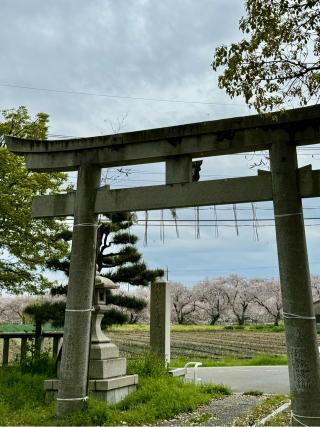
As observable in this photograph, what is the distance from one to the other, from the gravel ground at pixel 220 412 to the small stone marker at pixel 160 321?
116 inches

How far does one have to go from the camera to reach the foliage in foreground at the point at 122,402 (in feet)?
20.2

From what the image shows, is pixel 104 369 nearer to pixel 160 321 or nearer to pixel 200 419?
pixel 200 419

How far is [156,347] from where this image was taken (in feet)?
36.3

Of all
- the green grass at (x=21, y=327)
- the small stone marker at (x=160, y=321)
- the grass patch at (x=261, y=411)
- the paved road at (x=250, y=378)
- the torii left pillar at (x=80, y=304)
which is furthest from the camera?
the green grass at (x=21, y=327)

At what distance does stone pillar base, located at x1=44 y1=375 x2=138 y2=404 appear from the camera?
6.87 metres

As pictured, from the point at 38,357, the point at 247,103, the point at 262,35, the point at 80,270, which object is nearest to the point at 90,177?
the point at 80,270

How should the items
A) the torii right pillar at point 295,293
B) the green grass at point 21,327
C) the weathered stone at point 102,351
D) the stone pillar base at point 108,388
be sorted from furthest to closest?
the green grass at point 21,327
the weathered stone at point 102,351
the stone pillar base at point 108,388
the torii right pillar at point 295,293

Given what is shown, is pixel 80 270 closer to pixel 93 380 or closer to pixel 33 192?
pixel 93 380

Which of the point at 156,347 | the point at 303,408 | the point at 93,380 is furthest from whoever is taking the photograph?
the point at 156,347

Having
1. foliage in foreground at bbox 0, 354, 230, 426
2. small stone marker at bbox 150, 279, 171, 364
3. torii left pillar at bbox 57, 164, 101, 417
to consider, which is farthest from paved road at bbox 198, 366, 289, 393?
torii left pillar at bbox 57, 164, 101, 417

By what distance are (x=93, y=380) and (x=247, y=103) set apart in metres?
4.76

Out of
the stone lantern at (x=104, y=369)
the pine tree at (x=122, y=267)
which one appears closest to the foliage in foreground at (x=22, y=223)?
the pine tree at (x=122, y=267)

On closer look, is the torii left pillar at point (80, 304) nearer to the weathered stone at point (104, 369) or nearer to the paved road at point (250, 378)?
the weathered stone at point (104, 369)

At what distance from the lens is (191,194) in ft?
20.6
